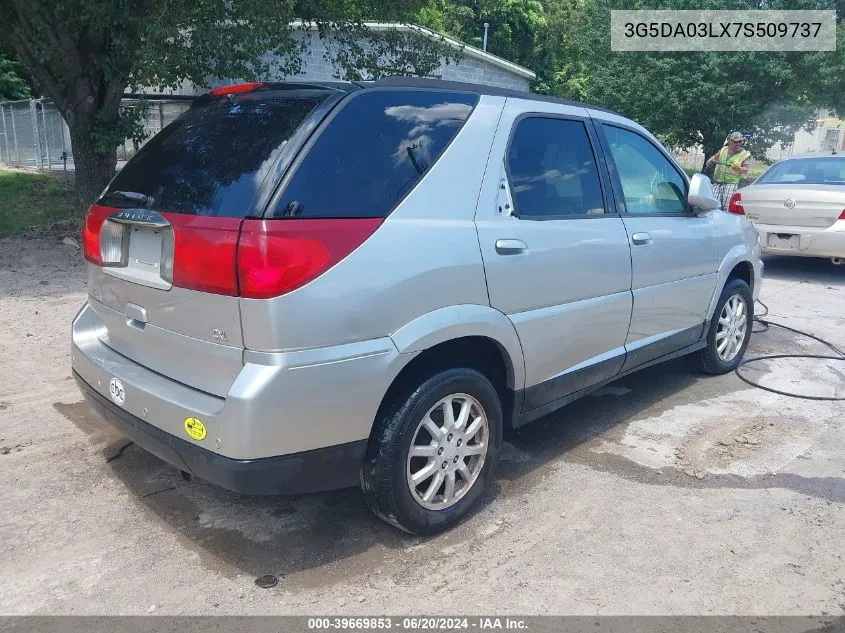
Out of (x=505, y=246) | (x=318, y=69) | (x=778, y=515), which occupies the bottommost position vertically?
(x=778, y=515)

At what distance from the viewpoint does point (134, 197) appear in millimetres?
3205

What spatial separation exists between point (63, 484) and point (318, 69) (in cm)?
1581

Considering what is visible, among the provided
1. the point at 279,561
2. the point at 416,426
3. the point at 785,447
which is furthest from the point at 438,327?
the point at 785,447

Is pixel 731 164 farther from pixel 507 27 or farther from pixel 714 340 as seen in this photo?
pixel 507 27

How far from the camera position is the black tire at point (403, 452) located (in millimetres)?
3016

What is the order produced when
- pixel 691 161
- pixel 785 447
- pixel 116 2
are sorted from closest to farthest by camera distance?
1. pixel 785 447
2. pixel 116 2
3. pixel 691 161

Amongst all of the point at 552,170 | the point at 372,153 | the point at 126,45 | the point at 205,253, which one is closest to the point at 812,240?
the point at 552,170

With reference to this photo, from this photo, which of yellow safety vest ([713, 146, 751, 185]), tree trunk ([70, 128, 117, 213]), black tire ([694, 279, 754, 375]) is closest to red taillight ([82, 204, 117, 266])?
black tire ([694, 279, 754, 375])

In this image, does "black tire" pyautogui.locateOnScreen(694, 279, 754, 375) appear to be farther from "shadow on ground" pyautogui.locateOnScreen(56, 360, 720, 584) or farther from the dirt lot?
"shadow on ground" pyautogui.locateOnScreen(56, 360, 720, 584)

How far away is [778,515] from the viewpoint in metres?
3.60

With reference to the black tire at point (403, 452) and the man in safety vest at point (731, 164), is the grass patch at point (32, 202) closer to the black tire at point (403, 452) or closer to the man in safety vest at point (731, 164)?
the black tire at point (403, 452)

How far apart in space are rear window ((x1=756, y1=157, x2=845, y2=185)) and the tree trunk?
902 centimetres

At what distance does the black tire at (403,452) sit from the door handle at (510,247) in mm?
567

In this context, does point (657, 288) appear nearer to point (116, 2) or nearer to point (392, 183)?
point (392, 183)
